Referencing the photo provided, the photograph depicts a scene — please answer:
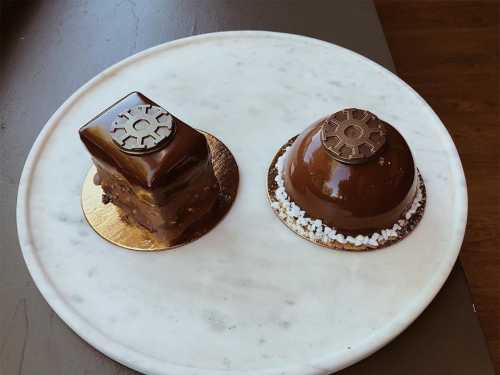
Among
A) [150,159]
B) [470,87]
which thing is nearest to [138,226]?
[150,159]

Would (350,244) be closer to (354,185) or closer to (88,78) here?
(354,185)

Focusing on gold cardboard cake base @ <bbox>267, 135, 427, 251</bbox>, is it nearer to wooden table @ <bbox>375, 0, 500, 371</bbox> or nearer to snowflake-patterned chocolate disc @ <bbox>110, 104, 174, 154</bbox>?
snowflake-patterned chocolate disc @ <bbox>110, 104, 174, 154</bbox>

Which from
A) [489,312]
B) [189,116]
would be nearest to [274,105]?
[189,116]

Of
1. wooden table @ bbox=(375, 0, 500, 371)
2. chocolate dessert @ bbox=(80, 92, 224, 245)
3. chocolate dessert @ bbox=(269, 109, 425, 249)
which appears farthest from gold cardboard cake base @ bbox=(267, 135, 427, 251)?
wooden table @ bbox=(375, 0, 500, 371)

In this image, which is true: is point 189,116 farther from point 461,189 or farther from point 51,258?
point 461,189

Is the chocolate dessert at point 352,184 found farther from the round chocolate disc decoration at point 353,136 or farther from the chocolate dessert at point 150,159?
the chocolate dessert at point 150,159

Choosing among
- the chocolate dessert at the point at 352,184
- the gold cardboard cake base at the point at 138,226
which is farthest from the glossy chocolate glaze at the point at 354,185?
the gold cardboard cake base at the point at 138,226
